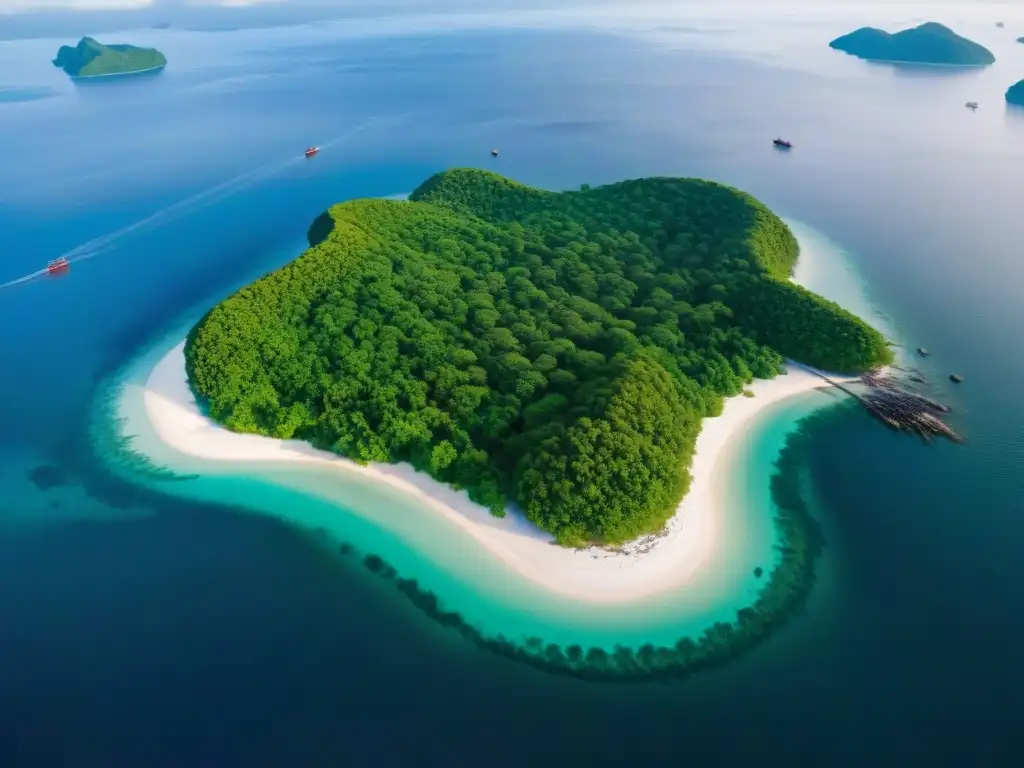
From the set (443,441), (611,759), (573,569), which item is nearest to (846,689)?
(611,759)

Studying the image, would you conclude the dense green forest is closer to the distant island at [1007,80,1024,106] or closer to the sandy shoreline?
the sandy shoreline

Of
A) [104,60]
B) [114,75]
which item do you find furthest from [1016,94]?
[104,60]

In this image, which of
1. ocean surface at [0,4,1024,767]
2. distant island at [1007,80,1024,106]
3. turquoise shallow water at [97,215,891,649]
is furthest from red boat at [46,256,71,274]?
distant island at [1007,80,1024,106]

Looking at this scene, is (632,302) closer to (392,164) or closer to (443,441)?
(443,441)

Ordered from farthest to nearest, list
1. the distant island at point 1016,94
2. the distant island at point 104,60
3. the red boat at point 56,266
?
the distant island at point 104,60
the distant island at point 1016,94
the red boat at point 56,266

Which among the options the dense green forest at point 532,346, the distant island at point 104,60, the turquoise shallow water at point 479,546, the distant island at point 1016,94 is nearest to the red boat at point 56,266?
the turquoise shallow water at point 479,546

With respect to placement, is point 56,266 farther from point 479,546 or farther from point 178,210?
point 479,546

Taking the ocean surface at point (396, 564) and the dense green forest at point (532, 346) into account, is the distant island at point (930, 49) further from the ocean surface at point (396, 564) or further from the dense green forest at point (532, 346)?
the dense green forest at point (532, 346)
